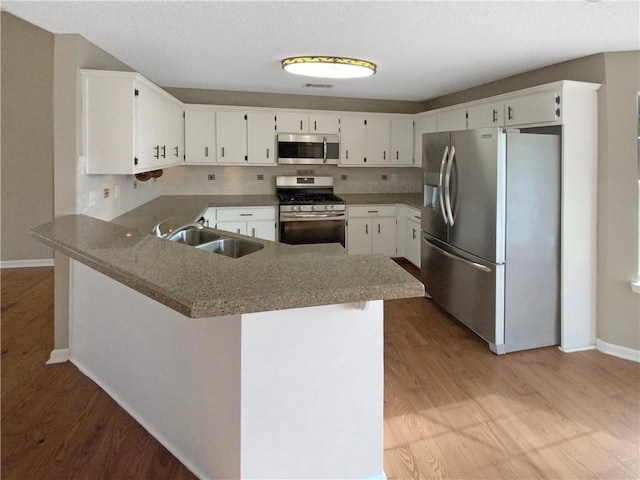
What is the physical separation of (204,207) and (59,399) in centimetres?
258

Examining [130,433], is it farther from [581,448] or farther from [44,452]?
[581,448]

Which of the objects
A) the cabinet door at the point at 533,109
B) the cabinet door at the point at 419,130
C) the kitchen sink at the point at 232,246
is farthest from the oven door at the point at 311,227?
Answer: the kitchen sink at the point at 232,246

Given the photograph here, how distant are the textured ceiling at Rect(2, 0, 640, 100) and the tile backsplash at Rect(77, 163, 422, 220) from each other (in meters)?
1.39

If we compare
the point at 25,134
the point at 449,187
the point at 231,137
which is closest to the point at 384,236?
the point at 449,187

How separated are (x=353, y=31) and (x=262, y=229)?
2.92 m

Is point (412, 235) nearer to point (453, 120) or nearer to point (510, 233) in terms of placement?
point (453, 120)

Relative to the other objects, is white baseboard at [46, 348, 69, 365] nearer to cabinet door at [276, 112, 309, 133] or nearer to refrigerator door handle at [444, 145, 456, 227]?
refrigerator door handle at [444, 145, 456, 227]

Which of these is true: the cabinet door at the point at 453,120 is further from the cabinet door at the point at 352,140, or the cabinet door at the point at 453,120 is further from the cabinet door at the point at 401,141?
the cabinet door at the point at 352,140

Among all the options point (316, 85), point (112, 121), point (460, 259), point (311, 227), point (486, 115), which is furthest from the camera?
point (311, 227)

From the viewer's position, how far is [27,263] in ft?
18.2

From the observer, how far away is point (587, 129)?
326cm

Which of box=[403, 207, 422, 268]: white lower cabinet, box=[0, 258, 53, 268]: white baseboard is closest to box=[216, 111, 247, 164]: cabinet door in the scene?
box=[403, 207, 422, 268]: white lower cabinet

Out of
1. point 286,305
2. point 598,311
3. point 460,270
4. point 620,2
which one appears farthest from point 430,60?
point 286,305

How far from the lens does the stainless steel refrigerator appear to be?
3162 mm
